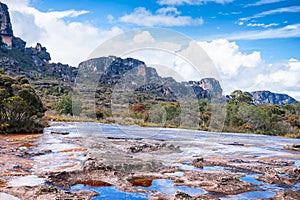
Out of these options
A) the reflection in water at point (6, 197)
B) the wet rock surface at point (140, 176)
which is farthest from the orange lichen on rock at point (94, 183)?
the reflection in water at point (6, 197)

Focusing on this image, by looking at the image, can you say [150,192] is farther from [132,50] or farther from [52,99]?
[52,99]

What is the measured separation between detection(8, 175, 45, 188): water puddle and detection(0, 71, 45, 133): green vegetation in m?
21.8

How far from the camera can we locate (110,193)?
40.5 feet

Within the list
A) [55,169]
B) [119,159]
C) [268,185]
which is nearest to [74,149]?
[119,159]

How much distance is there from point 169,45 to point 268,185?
28.4 ft

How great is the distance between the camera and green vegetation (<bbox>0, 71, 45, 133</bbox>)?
34.6m

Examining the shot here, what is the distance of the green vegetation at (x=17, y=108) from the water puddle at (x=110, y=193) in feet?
79.1

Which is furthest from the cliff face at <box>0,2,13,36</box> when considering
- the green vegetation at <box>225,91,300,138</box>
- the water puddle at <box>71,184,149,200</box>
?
the water puddle at <box>71,184,149,200</box>

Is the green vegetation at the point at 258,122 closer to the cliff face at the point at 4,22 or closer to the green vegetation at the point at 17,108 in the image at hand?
the green vegetation at the point at 17,108

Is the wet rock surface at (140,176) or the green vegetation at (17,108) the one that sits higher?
the green vegetation at (17,108)

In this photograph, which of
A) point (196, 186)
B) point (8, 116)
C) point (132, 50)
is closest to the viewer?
point (196, 186)

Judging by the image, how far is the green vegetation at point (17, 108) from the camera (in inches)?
1363

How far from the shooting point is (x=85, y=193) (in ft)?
39.2

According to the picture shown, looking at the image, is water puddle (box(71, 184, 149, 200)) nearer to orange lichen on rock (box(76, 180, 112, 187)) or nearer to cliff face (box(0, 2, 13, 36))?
orange lichen on rock (box(76, 180, 112, 187))
